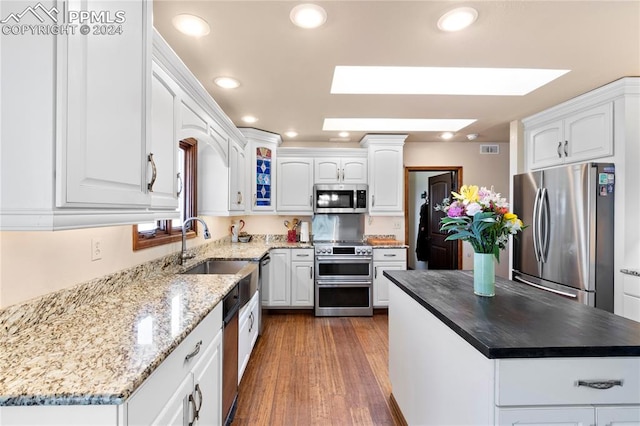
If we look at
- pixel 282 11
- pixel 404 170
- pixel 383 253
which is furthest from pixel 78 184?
pixel 404 170

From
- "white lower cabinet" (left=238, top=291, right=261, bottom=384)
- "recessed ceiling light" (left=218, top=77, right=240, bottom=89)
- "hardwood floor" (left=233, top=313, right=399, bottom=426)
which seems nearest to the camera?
"hardwood floor" (left=233, top=313, right=399, bottom=426)

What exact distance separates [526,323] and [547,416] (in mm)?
315

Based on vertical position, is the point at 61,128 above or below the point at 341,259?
above

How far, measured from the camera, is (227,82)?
7.86ft

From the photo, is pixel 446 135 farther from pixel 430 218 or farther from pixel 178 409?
pixel 178 409

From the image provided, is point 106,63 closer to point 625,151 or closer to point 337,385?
point 337,385

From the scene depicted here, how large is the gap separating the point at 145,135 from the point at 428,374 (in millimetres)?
1704

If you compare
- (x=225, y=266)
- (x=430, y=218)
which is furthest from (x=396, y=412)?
(x=430, y=218)

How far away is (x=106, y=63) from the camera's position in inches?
38.8

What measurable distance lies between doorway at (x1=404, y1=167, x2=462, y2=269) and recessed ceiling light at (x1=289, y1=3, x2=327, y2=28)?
10.3 feet

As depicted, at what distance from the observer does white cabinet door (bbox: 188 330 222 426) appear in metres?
1.27

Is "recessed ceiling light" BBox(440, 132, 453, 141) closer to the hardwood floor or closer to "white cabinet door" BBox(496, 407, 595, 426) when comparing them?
the hardwood floor

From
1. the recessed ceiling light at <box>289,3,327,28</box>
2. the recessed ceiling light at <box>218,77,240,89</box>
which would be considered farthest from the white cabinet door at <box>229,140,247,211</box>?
the recessed ceiling light at <box>289,3,327,28</box>

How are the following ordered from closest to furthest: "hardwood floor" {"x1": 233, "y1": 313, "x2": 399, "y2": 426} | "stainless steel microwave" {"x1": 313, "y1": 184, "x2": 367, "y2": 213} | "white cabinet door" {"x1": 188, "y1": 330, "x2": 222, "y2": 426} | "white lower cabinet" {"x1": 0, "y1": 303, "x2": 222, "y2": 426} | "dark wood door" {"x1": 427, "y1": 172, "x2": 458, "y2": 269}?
"white lower cabinet" {"x1": 0, "y1": 303, "x2": 222, "y2": 426} → "white cabinet door" {"x1": 188, "y1": 330, "x2": 222, "y2": 426} → "hardwood floor" {"x1": 233, "y1": 313, "x2": 399, "y2": 426} → "stainless steel microwave" {"x1": 313, "y1": 184, "x2": 367, "y2": 213} → "dark wood door" {"x1": 427, "y1": 172, "x2": 458, "y2": 269}
